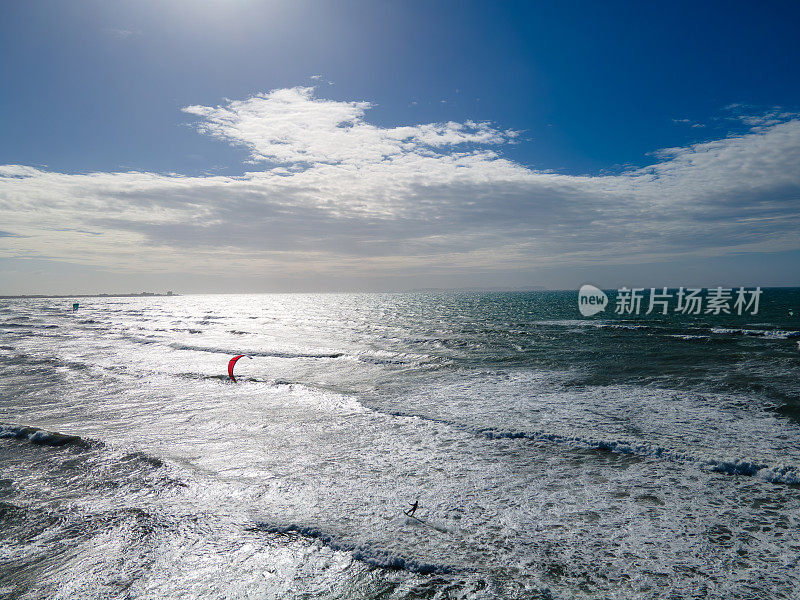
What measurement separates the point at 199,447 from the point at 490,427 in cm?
877

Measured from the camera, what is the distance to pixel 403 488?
9547mm

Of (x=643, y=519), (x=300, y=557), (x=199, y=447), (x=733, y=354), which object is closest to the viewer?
(x=300, y=557)

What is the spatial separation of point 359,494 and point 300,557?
2.43 m

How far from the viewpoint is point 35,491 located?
9320 millimetres

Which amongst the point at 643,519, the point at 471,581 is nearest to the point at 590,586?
the point at 471,581

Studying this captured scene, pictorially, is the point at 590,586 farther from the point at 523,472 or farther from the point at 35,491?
the point at 35,491

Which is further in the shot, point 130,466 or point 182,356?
point 182,356

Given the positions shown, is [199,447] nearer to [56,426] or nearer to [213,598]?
[56,426]

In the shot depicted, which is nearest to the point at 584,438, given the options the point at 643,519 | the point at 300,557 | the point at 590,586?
the point at 643,519

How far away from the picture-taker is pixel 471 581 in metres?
6.39

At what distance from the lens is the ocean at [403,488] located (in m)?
6.51

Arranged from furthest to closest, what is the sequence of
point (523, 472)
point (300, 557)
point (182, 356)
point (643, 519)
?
point (182, 356) < point (523, 472) < point (643, 519) < point (300, 557)

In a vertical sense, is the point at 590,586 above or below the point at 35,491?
above

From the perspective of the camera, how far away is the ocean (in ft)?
21.4
